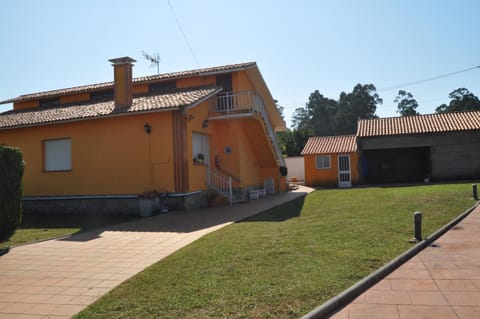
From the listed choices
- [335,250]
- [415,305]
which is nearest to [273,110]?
[335,250]

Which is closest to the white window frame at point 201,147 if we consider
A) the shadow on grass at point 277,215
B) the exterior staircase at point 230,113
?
→ the exterior staircase at point 230,113

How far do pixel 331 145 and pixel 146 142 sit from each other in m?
15.2

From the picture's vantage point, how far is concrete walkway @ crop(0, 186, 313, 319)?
15.8ft

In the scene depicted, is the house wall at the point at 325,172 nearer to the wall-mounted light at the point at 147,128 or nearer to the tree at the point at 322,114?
the wall-mounted light at the point at 147,128

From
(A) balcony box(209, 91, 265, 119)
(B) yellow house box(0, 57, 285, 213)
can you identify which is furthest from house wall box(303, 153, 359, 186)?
(A) balcony box(209, 91, 265, 119)

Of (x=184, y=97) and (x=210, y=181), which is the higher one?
(x=184, y=97)

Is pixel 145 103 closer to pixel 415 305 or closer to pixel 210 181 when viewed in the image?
pixel 210 181

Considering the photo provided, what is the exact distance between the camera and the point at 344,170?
80.3 feet

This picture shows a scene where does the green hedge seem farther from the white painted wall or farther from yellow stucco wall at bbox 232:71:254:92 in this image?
the white painted wall

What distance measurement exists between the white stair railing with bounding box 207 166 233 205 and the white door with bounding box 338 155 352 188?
10.8 metres

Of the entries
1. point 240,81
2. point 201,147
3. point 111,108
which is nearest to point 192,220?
point 201,147

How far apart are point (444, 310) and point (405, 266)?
5.55 ft

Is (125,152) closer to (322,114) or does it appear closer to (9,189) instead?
(9,189)

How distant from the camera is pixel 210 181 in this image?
15.1m
